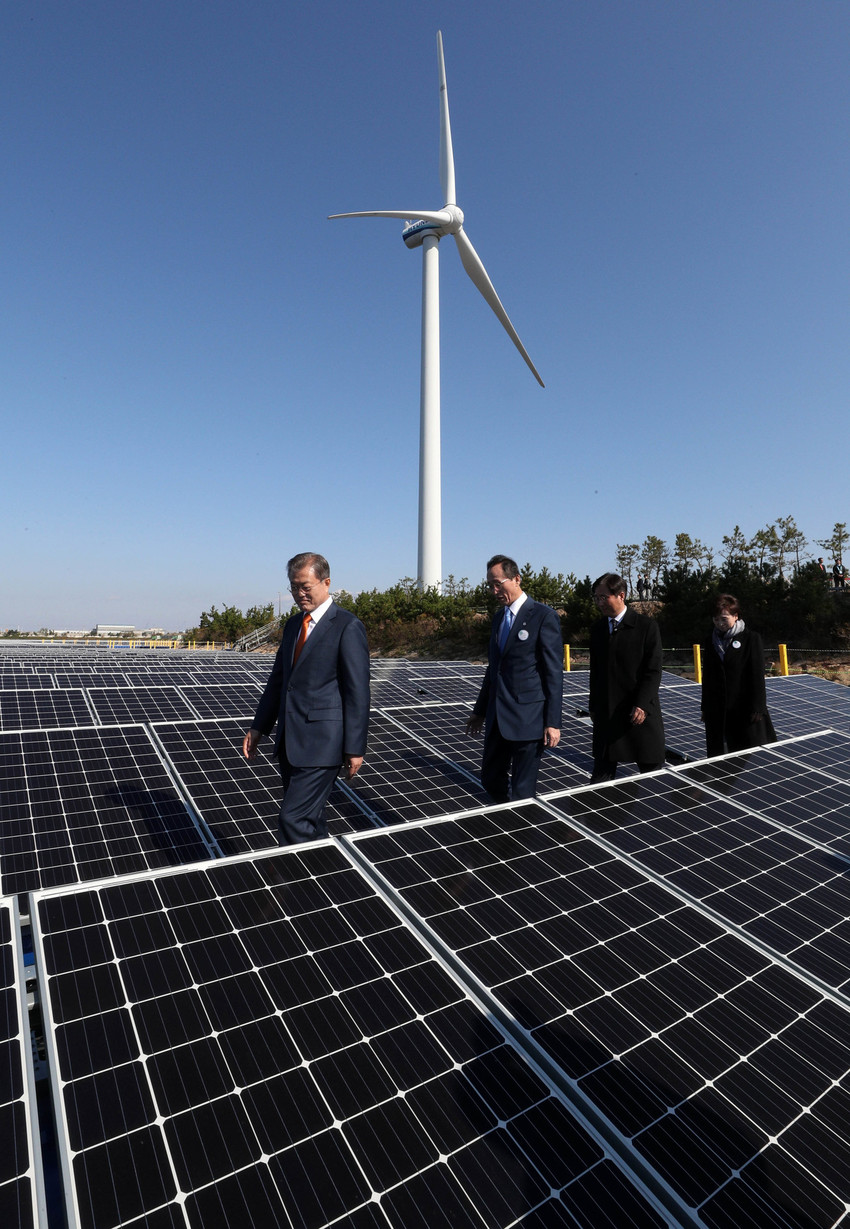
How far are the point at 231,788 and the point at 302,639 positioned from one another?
245 cm

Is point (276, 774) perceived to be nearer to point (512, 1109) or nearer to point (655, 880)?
point (655, 880)

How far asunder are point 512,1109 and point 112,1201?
1.23m

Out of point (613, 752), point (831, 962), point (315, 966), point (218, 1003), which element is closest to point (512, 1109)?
point (315, 966)

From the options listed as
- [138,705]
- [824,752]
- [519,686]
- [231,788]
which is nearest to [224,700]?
[138,705]

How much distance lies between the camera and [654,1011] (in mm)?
2631

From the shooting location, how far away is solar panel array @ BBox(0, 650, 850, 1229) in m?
1.87

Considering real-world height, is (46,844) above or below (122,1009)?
below

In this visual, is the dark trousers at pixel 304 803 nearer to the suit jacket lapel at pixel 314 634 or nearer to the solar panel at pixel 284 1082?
the suit jacket lapel at pixel 314 634

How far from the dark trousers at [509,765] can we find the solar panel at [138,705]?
20.6ft

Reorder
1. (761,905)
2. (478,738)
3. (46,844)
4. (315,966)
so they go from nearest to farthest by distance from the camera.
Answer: (315,966) < (761,905) < (46,844) < (478,738)

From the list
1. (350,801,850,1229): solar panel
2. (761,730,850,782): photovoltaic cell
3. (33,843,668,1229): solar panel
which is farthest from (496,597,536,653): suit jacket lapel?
(33,843,668,1229): solar panel

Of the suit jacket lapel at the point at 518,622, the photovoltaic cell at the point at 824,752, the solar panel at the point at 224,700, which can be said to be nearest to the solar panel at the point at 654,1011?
the suit jacket lapel at the point at 518,622

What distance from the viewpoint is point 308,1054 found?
2266 mm

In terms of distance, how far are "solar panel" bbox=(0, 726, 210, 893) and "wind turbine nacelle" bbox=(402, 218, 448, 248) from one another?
1982 inches
